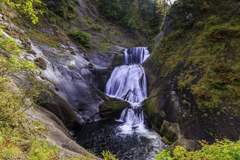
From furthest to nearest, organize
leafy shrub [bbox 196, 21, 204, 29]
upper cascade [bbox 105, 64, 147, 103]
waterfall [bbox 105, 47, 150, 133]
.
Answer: upper cascade [bbox 105, 64, 147, 103], waterfall [bbox 105, 47, 150, 133], leafy shrub [bbox 196, 21, 204, 29]

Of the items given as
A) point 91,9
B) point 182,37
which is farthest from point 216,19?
point 91,9

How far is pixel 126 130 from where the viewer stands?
39.8 feet

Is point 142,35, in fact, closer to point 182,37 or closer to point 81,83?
point 182,37

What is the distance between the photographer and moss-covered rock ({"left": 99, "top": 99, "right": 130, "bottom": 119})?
47.7ft

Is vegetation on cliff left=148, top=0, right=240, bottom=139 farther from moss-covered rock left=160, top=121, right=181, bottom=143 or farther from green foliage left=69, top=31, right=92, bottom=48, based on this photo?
green foliage left=69, top=31, right=92, bottom=48

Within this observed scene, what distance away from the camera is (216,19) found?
11.3m

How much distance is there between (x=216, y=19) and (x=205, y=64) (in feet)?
17.6

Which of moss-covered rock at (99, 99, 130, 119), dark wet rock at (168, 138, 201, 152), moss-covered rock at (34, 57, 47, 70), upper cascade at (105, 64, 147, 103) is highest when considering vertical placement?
moss-covered rock at (34, 57, 47, 70)

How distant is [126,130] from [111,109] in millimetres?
3497

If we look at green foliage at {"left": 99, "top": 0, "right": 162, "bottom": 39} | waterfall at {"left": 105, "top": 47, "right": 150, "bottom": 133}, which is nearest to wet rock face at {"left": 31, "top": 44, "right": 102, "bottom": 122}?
waterfall at {"left": 105, "top": 47, "right": 150, "bottom": 133}

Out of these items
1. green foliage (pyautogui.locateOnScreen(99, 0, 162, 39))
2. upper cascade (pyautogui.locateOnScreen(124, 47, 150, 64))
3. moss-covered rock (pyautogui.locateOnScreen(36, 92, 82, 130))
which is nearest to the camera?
moss-covered rock (pyautogui.locateOnScreen(36, 92, 82, 130))

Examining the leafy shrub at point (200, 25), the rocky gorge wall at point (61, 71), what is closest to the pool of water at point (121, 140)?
the rocky gorge wall at point (61, 71)

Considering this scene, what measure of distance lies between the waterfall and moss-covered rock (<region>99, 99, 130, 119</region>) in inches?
21.2

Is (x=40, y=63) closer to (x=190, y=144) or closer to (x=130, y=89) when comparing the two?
(x=130, y=89)
